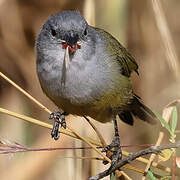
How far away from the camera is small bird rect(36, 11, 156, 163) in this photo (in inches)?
111

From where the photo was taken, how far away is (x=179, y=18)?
→ 4.75 m

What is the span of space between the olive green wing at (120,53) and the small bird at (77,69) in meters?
0.08

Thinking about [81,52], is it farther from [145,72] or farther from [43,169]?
[145,72]

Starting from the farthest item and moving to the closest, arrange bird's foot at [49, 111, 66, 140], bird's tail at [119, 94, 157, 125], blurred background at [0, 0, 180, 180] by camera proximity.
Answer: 1. blurred background at [0, 0, 180, 180]
2. bird's tail at [119, 94, 157, 125]
3. bird's foot at [49, 111, 66, 140]

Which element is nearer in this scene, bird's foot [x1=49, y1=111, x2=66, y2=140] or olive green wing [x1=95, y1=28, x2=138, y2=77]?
bird's foot [x1=49, y1=111, x2=66, y2=140]

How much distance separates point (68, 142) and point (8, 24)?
1537 mm

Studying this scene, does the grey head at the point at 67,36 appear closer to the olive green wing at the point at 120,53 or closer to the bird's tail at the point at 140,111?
the olive green wing at the point at 120,53

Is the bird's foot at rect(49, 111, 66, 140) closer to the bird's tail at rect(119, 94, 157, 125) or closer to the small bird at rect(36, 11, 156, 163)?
the small bird at rect(36, 11, 156, 163)

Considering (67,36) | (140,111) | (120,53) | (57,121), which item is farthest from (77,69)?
(140,111)

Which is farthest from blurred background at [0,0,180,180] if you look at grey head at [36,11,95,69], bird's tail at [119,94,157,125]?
grey head at [36,11,95,69]

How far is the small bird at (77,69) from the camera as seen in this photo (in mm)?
2814

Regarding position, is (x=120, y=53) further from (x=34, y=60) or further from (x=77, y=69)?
(x=34, y=60)

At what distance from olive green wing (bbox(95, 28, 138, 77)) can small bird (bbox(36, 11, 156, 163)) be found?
81 millimetres

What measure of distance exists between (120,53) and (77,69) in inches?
29.4
